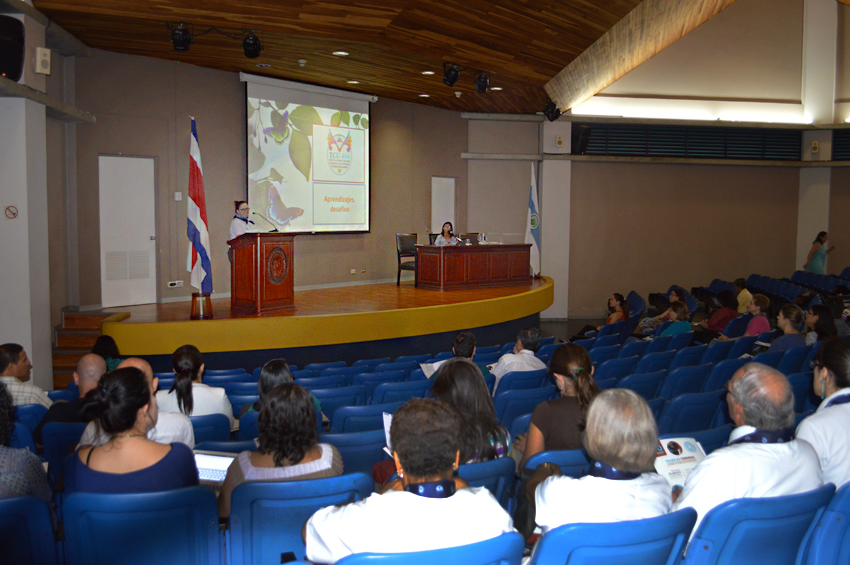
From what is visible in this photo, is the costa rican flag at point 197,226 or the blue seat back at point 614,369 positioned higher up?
the costa rican flag at point 197,226

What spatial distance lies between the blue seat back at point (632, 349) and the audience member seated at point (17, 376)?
4382mm

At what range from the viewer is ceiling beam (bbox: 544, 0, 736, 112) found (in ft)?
23.9

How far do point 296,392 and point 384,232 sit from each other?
9.93 metres

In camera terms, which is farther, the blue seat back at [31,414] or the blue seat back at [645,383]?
the blue seat back at [645,383]

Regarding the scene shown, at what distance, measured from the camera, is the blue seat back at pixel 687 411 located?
11.3 ft

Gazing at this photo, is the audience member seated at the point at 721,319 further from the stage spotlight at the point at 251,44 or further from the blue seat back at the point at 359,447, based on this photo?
the stage spotlight at the point at 251,44

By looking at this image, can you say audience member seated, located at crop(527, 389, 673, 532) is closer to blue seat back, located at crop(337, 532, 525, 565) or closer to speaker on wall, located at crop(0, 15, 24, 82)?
blue seat back, located at crop(337, 532, 525, 565)

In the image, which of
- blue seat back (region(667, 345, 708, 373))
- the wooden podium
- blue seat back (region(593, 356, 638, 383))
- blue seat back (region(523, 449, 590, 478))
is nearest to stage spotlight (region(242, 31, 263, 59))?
the wooden podium

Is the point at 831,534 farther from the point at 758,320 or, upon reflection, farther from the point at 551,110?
the point at 551,110

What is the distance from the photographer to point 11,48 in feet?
20.3

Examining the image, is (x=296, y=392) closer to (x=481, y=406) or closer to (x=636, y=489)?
(x=481, y=406)

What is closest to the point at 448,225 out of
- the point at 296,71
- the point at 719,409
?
the point at 296,71

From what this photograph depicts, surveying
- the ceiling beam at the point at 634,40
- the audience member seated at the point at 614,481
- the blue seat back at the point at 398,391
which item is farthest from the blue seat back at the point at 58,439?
the ceiling beam at the point at 634,40

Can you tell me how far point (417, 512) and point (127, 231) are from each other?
27.2ft
